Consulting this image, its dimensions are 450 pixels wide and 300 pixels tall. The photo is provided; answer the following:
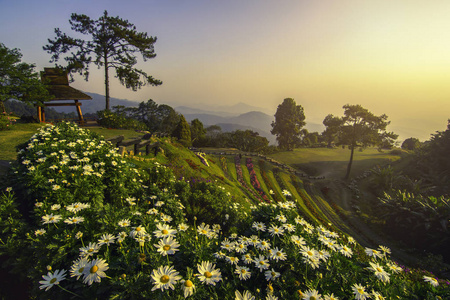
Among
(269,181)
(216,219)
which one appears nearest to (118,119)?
(269,181)

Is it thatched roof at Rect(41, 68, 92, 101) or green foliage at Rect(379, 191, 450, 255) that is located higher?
thatched roof at Rect(41, 68, 92, 101)

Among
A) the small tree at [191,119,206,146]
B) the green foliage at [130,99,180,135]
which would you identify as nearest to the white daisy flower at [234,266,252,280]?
the small tree at [191,119,206,146]

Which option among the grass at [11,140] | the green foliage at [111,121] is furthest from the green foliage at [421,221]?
the green foliage at [111,121]

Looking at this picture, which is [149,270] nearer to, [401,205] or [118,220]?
[118,220]

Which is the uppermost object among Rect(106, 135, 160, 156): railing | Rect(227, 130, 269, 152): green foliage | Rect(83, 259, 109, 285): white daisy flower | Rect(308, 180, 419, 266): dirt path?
Rect(83, 259, 109, 285): white daisy flower

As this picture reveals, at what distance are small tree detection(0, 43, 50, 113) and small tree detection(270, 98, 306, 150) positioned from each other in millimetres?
38005

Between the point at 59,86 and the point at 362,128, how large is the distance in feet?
121

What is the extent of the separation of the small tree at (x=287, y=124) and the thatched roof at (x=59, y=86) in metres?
34.6

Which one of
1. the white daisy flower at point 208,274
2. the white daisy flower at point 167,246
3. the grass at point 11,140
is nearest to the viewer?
the white daisy flower at point 208,274

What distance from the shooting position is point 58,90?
67.8 feet

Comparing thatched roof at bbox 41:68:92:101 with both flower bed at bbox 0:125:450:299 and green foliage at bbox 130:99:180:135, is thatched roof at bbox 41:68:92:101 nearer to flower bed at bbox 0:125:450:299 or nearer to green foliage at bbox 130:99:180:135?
flower bed at bbox 0:125:450:299

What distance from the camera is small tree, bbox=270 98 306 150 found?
42.0 m

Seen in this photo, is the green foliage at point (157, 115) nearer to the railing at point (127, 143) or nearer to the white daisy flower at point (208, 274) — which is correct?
the railing at point (127, 143)

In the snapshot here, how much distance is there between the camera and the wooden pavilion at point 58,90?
1977cm
